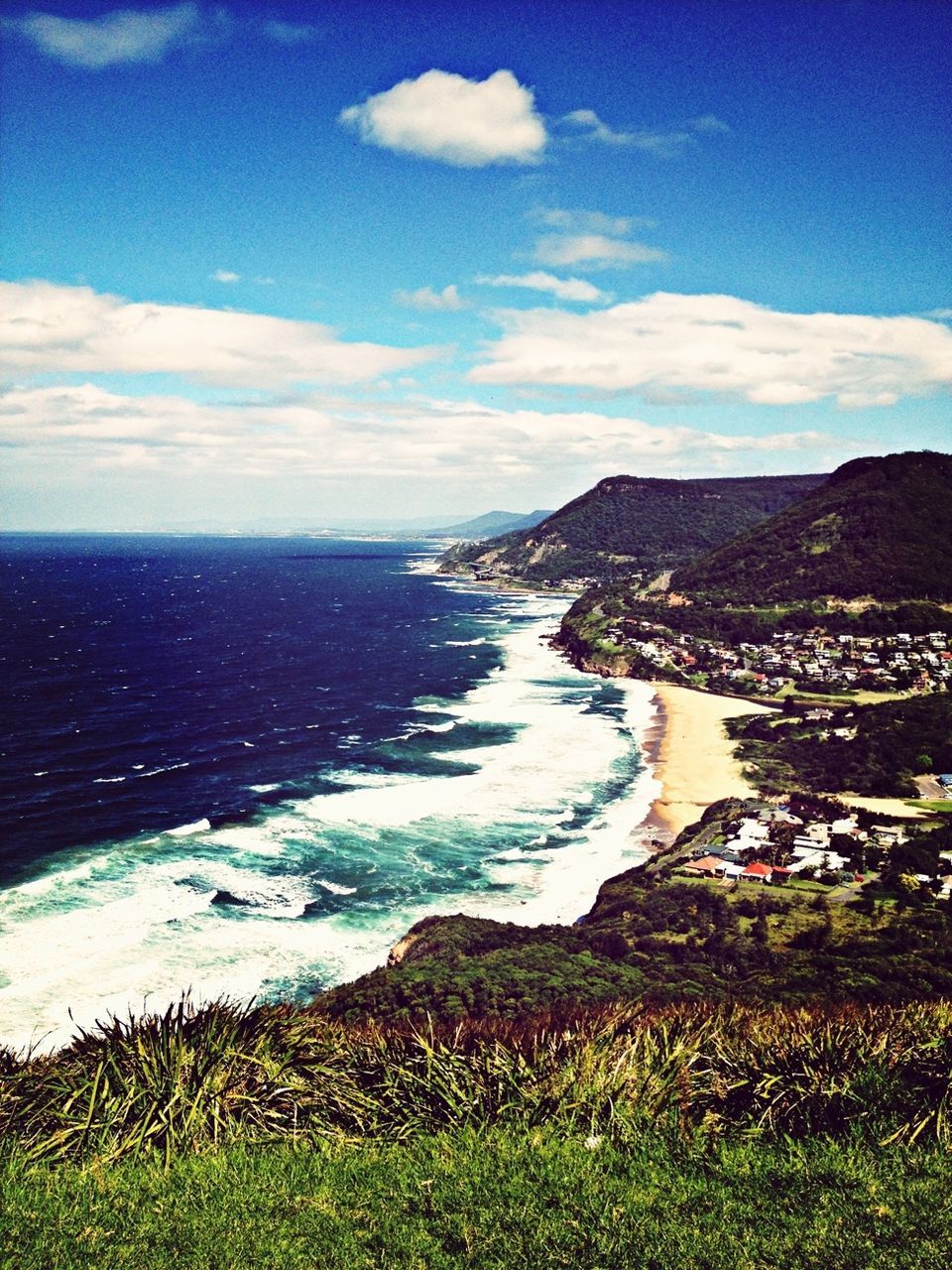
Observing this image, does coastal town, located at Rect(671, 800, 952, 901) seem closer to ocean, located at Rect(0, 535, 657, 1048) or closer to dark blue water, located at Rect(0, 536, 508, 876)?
ocean, located at Rect(0, 535, 657, 1048)

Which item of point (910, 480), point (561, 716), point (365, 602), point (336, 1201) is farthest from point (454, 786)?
point (910, 480)

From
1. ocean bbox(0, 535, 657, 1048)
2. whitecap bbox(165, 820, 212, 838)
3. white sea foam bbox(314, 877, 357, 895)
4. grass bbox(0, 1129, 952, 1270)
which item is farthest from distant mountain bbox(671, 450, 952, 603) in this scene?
grass bbox(0, 1129, 952, 1270)

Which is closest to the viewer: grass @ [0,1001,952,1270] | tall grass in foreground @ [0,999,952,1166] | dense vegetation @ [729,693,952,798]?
grass @ [0,1001,952,1270]

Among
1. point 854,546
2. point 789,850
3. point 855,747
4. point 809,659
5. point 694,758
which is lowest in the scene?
point 789,850

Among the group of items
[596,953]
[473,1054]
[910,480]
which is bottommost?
[596,953]

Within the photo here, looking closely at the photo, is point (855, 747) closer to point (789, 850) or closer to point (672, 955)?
point (789, 850)

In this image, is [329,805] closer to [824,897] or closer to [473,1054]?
[824,897]

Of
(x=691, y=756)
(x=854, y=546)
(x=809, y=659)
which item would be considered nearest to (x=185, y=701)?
(x=691, y=756)
